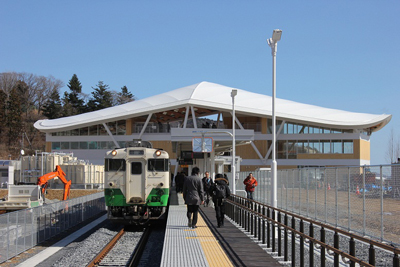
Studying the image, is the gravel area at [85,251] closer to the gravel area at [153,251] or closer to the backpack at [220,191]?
the gravel area at [153,251]

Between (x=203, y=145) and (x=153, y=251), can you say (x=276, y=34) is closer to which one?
(x=153, y=251)

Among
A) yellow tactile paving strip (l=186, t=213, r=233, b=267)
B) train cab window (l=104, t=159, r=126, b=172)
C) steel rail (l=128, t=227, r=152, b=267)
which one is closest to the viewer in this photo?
yellow tactile paving strip (l=186, t=213, r=233, b=267)

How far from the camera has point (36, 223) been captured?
17.0 m

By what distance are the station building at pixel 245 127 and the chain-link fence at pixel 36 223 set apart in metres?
40.8

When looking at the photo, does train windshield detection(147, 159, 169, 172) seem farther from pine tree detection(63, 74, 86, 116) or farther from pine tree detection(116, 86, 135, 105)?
pine tree detection(116, 86, 135, 105)

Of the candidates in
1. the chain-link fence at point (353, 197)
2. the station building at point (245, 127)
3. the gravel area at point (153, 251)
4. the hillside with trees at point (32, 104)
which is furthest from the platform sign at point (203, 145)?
the hillside with trees at point (32, 104)

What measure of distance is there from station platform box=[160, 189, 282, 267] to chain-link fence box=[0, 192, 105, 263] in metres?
4.78

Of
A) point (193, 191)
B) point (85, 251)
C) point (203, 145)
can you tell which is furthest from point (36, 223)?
point (203, 145)

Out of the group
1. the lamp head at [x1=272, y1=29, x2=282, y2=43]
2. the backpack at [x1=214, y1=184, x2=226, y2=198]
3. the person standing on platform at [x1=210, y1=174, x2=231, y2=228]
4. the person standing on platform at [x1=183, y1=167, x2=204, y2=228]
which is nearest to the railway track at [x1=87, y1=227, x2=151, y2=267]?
the person standing on platform at [x1=183, y1=167, x2=204, y2=228]

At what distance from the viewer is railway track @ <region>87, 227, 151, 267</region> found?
1293cm

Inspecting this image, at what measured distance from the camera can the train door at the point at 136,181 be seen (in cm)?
1839

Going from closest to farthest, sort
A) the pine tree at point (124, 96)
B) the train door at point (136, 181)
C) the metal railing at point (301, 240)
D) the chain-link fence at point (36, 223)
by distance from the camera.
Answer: the metal railing at point (301, 240)
the chain-link fence at point (36, 223)
the train door at point (136, 181)
the pine tree at point (124, 96)

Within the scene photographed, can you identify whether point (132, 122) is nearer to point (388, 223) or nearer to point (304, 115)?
point (304, 115)

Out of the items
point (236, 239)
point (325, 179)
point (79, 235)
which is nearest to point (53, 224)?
point (79, 235)
